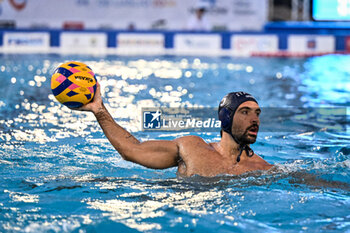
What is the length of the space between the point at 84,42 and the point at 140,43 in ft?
6.40

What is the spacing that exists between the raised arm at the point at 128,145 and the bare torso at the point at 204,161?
17cm

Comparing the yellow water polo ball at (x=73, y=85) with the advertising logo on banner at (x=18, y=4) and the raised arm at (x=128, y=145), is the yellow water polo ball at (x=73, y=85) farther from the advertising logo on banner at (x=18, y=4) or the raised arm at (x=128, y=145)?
the advertising logo on banner at (x=18, y=4)

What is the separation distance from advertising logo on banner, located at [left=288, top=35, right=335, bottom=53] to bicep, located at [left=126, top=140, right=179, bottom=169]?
14.8 meters

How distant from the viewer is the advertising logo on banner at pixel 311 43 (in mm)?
18156

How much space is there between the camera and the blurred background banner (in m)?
22.0

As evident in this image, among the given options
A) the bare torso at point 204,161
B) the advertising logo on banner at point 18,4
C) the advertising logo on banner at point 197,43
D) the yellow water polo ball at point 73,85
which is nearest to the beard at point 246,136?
the bare torso at point 204,161

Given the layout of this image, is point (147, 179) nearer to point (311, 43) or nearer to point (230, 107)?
point (230, 107)

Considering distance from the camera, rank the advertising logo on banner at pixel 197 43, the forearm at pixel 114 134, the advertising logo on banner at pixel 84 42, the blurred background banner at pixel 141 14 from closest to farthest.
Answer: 1. the forearm at pixel 114 134
2. the advertising logo on banner at pixel 84 42
3. the advertising logo on banner at pixel 197 43
4. the blurred background banner at pixel 141 14

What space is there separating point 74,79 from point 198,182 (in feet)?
4.25

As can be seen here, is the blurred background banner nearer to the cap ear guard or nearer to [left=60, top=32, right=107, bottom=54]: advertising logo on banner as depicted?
[left=60, top=32, right=107, bottom=54]: advertising logo on banner

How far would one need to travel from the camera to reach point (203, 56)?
18172 millimetres

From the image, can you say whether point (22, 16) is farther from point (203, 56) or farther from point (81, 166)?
point (81, 166)

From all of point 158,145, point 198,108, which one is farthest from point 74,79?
point 198,108

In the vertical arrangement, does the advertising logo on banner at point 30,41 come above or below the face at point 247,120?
above
